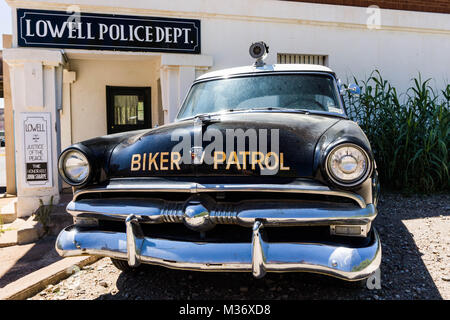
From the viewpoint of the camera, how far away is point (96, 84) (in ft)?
22.3

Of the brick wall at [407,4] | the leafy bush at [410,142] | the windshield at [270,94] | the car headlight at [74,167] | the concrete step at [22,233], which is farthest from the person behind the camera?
the brick wall at [407,4]

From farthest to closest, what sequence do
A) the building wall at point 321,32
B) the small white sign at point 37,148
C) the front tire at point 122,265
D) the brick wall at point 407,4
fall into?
the brick wall at point 407,4 < the building wall at point 321,32 < the small white sign at point 37,148 < the front tire at point 122,265

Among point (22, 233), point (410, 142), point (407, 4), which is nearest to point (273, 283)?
point (22, 233)

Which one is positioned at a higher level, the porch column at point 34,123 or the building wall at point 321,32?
the building wall at point 321,32

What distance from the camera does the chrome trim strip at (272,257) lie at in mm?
1819

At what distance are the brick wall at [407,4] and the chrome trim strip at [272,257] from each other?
5231mm

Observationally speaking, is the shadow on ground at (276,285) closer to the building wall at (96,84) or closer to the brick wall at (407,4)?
the building wall at (96,84)

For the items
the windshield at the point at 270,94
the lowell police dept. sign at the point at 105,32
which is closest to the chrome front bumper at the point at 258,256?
the windshield at the point at 270,94

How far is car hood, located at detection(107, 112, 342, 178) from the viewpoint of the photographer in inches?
79.5

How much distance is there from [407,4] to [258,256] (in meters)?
6.52

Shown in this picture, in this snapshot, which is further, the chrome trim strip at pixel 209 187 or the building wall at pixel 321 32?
the building wall at pixel 321 32

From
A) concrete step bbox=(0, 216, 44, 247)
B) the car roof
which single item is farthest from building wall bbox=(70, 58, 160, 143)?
the car roof

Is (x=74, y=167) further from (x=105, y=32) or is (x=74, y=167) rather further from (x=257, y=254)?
(x=105, y=32)

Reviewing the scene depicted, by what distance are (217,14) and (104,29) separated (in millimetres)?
1692
